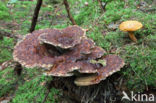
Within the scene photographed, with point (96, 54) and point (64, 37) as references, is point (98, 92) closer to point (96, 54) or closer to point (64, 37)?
point (96, 54)

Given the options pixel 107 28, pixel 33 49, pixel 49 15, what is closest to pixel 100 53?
pixel 33 49

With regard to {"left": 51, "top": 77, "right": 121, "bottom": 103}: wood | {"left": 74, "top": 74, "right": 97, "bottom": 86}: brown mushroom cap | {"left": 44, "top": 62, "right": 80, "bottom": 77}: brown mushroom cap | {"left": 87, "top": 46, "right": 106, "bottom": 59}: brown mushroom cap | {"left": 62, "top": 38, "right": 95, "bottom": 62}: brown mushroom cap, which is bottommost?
{"left": 51, "top": 77, "right": 121, "bottom": 103}: wood

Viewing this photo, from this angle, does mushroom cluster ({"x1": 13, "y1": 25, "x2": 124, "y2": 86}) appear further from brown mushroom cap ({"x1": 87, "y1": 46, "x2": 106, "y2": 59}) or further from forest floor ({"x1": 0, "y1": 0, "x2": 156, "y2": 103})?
forest floor ({"x1": 0, "y1": 0, "x2": 156, "y2": 103})

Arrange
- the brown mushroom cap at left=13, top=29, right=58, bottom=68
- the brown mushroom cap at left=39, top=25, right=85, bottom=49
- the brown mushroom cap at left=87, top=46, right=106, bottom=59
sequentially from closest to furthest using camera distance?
the brown mushroom cap at left=13, top=29, right=58, bottom=68 → the brown mushroom cap at left=39, top=25, right=85, bottom=49 → the brown mushroom cap at left=87, top=46, right=106, bottom=59

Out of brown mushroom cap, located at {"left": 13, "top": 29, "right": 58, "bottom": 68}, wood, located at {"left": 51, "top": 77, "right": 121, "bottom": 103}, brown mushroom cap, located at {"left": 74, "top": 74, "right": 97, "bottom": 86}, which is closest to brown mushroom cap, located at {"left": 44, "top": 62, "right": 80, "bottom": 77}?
brown mushroom cap, located at {"left": 13, "top": 29, "right": 58, "bottom": 68}

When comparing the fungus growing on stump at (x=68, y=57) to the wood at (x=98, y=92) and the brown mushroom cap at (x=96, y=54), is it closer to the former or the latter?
the brown mushroom cap at (x=96, y=54)

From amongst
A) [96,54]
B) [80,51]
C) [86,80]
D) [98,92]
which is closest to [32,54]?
[80,51]

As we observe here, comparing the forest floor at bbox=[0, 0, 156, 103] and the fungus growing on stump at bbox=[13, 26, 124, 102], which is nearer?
the fungus growing on stump at bbox=[13, 26, 124, 102]

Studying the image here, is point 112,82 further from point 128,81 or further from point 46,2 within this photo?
point 46,2
